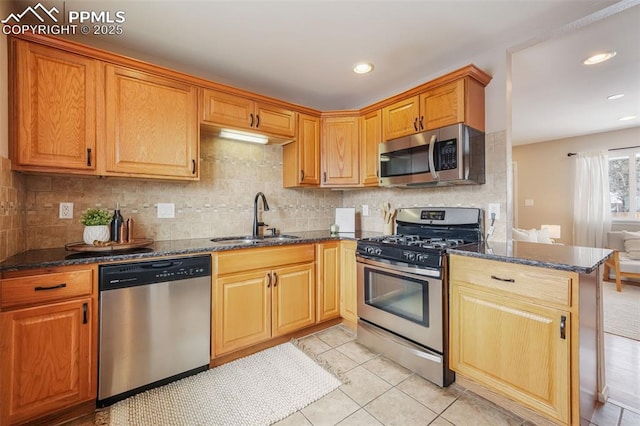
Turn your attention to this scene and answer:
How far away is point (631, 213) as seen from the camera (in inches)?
188

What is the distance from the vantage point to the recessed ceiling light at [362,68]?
2386mm

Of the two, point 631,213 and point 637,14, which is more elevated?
point 637,14

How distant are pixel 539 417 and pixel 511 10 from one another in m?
2.37

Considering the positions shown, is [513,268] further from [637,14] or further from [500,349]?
[637,14]

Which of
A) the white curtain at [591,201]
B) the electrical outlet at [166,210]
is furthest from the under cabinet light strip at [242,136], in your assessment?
the white curtain at [591,201]

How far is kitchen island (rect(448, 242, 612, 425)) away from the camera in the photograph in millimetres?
1359

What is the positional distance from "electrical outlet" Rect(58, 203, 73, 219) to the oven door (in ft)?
7.17

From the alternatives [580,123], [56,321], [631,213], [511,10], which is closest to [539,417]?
[511,10]

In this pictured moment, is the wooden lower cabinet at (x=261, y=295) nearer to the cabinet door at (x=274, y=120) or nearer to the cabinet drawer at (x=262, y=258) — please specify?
the cabinet drawer at (x=262, y=258)

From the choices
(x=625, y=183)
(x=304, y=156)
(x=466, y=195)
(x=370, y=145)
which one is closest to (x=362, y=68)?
(x=370, y=145)

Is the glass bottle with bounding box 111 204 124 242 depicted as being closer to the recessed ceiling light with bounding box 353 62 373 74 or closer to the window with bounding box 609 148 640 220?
the recessed ceiling light with bounding box 353 62 373 74

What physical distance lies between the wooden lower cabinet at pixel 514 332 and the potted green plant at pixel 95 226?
2321 mm

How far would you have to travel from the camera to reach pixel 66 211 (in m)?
1.98

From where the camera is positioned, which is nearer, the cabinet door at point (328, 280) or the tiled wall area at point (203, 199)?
the tiled wall area at point (203, 199)
